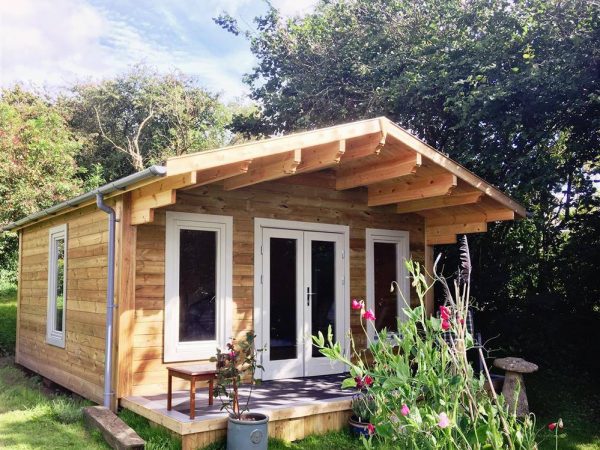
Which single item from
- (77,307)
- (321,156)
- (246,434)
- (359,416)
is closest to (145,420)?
(246,434)

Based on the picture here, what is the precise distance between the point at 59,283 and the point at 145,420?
3.35 metres

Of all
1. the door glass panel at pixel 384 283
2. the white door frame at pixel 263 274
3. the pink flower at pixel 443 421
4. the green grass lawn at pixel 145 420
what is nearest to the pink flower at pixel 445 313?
the pink flower at pixel 443 421

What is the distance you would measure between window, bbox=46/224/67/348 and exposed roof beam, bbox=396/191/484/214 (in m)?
4.49

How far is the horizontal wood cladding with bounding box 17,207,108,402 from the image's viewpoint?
6156mm

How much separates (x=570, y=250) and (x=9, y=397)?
7.95 m

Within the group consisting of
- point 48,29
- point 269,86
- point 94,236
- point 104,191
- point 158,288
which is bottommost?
point 158,288

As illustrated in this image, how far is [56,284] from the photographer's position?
25.6 feet

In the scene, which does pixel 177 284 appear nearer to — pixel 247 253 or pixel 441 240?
pixel 247 253

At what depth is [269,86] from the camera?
12.6 meters

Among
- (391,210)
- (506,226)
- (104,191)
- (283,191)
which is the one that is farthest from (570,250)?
(104,191)

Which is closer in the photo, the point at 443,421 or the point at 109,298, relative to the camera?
the point at 443,421

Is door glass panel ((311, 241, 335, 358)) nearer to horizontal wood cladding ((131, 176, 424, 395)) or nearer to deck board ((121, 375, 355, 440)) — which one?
horizontal wood cladding ((131, 176, 424, 395))

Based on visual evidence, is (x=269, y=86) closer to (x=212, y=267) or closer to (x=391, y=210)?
(x=391, y=210)

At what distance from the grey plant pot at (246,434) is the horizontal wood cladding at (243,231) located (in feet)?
4.96
